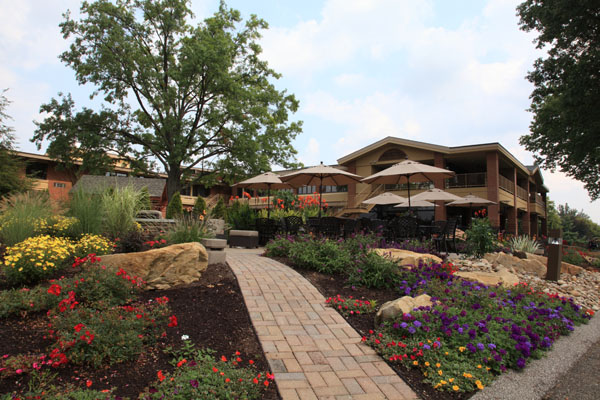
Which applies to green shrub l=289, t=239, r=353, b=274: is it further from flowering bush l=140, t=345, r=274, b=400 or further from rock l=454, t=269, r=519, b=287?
flowering bush l=140, t=345, r=274, b=400

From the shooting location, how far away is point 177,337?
10.9 feet

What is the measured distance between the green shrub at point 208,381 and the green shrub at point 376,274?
2.66 meters

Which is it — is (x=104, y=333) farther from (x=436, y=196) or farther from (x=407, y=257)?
(x=436, y=196)

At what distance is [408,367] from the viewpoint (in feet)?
10.3

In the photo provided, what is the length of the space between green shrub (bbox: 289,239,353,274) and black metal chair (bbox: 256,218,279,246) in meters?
4.21

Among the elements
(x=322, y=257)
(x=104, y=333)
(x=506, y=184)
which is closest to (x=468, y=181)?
(x=506, y=184)

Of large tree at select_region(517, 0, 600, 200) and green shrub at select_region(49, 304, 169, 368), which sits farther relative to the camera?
large tree at select_region(517, 0, 600, 200)

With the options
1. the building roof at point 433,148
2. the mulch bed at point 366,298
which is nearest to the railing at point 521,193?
the building roof at point 433,148

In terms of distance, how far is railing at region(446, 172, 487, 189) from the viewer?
21859 millimetres

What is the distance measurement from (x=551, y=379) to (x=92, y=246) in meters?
5.84

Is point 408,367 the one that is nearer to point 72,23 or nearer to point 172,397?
point 172,397

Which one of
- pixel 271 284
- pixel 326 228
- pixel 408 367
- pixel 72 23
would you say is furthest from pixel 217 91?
pixel 408 367

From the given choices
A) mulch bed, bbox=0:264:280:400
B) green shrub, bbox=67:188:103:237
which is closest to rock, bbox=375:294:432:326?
mulch bed, bbox=0:264:280:400

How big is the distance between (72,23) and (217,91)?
8.87 m
